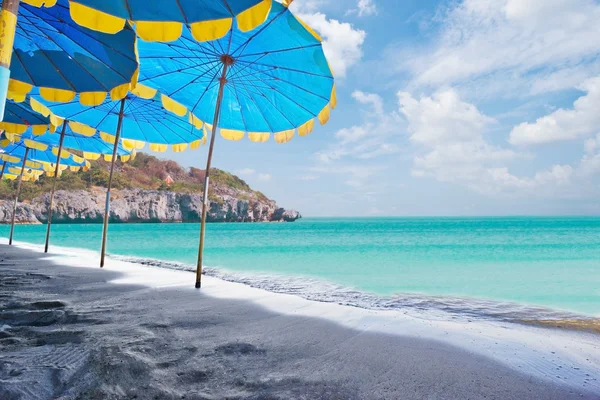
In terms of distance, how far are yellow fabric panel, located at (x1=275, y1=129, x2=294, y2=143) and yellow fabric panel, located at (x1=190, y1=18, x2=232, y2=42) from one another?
10.1 ft

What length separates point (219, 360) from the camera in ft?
6.79

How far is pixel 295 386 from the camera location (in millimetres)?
1758

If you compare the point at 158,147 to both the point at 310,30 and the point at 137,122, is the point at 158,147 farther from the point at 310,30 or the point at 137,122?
the point at 310,30

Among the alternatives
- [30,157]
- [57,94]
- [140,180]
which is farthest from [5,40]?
[140,180]

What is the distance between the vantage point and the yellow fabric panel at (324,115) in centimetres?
491

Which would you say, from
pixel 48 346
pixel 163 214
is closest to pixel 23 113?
pixel 48 346

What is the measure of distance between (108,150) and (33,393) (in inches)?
387

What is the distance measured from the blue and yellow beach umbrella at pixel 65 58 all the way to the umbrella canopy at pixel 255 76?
30.6 inches

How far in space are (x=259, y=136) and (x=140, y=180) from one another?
75.6 m

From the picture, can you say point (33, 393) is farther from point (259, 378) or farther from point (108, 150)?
point (108, 150)

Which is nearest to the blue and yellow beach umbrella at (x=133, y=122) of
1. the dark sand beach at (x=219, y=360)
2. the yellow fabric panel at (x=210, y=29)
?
the yellow fabric panel at (x=210, y=29)

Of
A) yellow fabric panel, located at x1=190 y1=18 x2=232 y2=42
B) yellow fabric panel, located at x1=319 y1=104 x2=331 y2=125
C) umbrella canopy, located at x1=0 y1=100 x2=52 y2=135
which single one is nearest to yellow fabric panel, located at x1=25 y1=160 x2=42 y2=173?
umbrella canopy, located at x1=0 y1=100 x2=52 y2=135

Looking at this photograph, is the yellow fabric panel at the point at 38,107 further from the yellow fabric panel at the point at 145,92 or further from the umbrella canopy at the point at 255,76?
the yellow fabric panel at the point at 145,92

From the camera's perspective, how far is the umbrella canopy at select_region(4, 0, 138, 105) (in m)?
3.44
